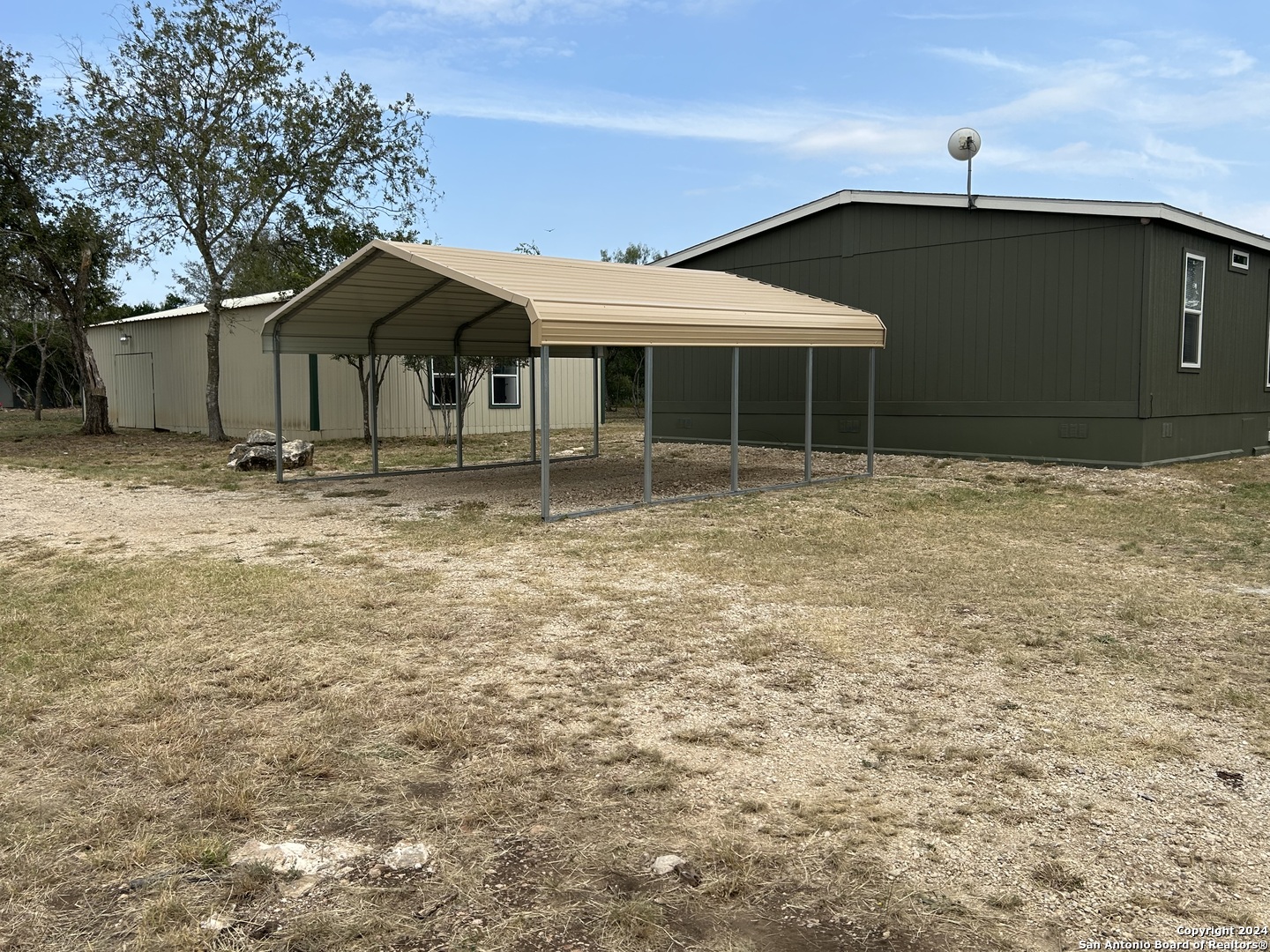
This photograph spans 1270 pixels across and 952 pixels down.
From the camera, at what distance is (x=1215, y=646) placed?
4.54m

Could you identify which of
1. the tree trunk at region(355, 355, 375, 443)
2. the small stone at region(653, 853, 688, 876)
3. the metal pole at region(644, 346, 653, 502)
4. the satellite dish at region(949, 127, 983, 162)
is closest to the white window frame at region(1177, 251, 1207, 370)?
the satellite dish at region(949, 127, 983, 162)

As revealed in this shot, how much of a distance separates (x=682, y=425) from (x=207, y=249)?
10.0 meters

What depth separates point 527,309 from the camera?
25.6 ft

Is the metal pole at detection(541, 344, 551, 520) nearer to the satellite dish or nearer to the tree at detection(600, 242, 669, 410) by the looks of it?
the satellite dish

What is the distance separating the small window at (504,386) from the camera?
20.8 m

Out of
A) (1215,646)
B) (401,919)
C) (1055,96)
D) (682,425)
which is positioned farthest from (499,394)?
(401,919)

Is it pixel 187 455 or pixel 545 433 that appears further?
pixel 187 455

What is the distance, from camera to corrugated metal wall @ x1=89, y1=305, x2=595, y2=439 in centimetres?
1870

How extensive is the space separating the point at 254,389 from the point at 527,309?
13923 mm

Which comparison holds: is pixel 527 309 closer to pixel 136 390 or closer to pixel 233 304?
pixel 233 304

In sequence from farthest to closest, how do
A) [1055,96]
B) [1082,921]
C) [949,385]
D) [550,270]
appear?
1. [1055,96]
2. [949,385]
3. [550,270]
4. [1082,921]

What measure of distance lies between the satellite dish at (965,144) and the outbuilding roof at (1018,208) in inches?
19.3

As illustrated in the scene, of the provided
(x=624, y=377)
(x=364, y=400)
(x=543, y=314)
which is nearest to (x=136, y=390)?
(x=364, y=400)

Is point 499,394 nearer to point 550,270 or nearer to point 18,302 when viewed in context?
point 550,270
